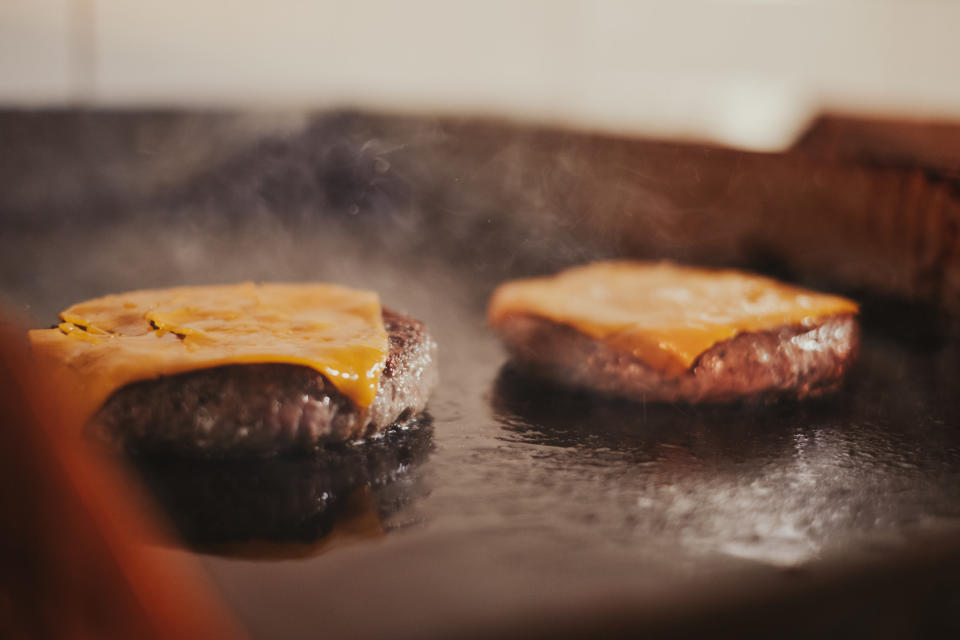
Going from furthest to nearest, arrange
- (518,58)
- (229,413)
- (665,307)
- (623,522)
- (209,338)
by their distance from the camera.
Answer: (518,58)
(665,307)
(209,338)
(229,413)
(623,522)

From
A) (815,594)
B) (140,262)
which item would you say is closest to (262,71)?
(140,262)

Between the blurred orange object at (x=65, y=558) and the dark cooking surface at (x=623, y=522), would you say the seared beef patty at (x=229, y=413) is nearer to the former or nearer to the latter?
the dark cooking surface at (x=623, y=522)

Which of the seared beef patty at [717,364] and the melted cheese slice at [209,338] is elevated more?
the melted cheese slice at [209,338]

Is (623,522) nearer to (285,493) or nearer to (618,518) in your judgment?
(618,518)

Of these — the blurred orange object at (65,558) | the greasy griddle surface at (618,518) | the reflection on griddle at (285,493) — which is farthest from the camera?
the reflection on griddle at (285,493)

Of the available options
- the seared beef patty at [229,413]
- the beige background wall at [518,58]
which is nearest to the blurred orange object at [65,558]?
the seared beef patty at [229,413]

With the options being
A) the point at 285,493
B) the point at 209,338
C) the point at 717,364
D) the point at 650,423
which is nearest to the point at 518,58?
the point at 717,364

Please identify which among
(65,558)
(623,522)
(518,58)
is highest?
(518,58)
